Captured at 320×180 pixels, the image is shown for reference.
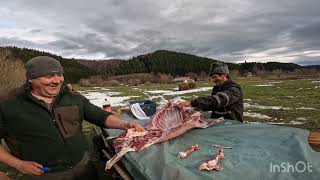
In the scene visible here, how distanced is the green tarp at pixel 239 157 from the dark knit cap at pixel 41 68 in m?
1.23

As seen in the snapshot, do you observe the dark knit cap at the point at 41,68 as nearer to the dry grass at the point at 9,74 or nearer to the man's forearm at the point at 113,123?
the man's forearm at the point at 113,123

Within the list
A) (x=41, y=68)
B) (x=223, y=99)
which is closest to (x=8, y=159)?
(x=41, y=68)

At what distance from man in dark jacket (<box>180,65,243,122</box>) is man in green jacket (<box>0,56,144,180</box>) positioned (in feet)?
7.29

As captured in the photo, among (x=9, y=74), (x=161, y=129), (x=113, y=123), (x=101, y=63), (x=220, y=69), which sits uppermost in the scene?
(x=101, y=63)

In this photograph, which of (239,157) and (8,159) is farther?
(239,157)

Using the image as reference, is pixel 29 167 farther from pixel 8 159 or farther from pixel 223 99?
pixel 223 99

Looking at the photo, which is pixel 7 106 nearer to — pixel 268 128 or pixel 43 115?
pixel 43 115

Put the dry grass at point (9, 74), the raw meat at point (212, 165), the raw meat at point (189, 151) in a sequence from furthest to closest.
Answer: the dry grass at point (9, 74) → the raw meat at point (189, 151) → the raw meat at point (212, 165)

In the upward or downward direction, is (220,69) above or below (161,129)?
above

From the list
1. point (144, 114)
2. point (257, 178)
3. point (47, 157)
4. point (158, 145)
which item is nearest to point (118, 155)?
point (158, 145)

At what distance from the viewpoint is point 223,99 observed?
5.75 m

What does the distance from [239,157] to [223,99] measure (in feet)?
6.97

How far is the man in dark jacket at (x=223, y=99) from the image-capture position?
5758 mm

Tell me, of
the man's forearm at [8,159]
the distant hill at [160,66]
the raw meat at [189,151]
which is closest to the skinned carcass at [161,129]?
the raw meat at [189,151]
